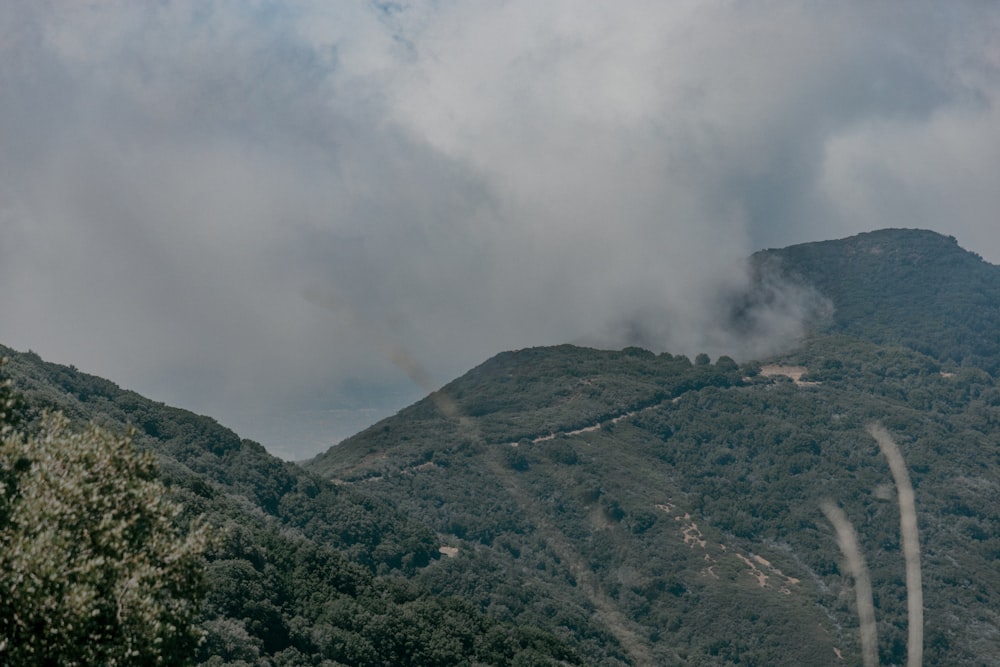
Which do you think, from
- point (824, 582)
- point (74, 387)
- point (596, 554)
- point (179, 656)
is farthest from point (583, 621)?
point (179, 656)

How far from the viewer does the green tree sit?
23.9m

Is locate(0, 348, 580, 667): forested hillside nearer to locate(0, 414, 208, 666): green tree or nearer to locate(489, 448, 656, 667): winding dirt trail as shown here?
locate(0, 414, 208, 666): green tree

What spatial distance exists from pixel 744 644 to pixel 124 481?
149 meters

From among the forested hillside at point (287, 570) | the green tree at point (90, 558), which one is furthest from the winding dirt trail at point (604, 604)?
the green tree at point (90, 558)

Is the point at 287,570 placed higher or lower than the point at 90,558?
higher

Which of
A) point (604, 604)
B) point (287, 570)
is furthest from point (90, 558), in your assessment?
point (604, 604)

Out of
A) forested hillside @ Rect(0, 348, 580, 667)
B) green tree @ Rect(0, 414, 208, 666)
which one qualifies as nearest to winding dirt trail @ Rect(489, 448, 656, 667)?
forested hillside @ Rect(0, 348, 580, 667)

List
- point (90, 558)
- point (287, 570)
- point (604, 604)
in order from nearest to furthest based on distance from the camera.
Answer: point (90, 558)
point (287, 570)
point (604, 604)

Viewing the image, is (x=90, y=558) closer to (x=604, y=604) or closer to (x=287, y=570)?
(x=287, y=570)

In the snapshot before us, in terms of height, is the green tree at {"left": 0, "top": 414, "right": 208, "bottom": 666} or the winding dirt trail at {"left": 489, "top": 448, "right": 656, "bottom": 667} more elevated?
the winding dirt trail at {"left": 489, "top": 448, "right": 656, "bottom": 667}

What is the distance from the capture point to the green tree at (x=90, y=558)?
2394 centimetres

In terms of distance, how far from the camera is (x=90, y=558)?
2627cm

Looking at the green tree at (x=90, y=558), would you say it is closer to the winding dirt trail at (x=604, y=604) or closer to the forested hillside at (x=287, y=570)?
the forested hillside at (x=287, y=570)

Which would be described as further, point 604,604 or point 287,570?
point 604,604
